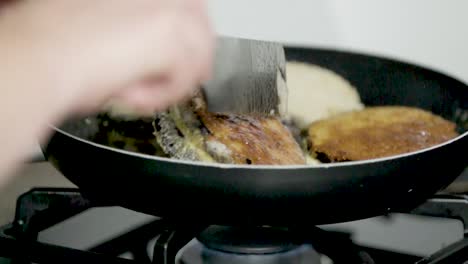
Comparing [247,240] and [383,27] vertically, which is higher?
[383,27]

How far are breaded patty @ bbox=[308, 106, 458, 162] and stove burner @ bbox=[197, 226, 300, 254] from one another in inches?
3.8

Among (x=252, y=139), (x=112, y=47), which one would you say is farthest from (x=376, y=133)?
(x=112, y=47)

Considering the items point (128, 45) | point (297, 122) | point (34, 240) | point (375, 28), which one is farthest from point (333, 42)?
point (128, 45)

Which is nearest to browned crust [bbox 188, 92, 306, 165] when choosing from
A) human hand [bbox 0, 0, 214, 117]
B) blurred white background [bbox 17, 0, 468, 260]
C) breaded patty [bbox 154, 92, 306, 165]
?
breaded patty [bbox 154, 92, 306, 165]

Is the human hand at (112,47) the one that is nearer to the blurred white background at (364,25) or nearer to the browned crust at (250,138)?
the browned crust at (250,138)

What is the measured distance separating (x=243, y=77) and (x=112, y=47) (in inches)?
10.9

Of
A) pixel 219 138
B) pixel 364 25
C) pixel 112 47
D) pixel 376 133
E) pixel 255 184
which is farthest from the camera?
pixel 364 25

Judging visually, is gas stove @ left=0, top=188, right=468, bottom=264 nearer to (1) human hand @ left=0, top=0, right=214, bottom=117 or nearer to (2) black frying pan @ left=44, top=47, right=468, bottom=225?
(2) black frying pan @ left=44, top=47, right=468, bottom=225

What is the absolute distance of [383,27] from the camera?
1.17 meters

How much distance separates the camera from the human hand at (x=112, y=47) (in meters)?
0.42

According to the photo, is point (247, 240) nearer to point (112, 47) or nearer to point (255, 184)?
point (255, 184)

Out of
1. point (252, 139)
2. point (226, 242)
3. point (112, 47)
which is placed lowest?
point (226, 242)

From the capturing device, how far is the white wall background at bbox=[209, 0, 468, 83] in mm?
1142

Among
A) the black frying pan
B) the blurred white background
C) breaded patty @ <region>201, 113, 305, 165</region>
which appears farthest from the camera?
the blurred white background
